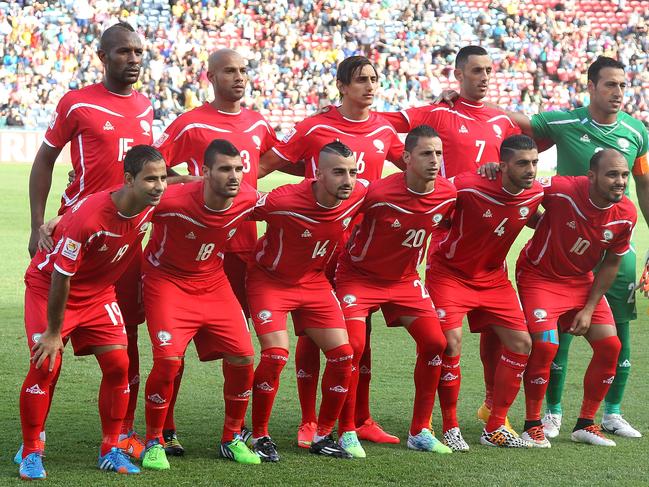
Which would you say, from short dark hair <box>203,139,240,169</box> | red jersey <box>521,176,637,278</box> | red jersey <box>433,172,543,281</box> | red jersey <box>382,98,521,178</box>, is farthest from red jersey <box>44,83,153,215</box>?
red jersey <box>521,176,637,278</box>

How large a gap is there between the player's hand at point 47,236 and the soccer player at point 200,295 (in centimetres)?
62

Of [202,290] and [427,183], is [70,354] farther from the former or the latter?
[427,183]

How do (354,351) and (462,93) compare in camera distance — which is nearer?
(354,351)

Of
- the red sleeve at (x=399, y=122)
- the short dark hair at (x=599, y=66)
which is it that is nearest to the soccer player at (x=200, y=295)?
the red sleeve at (x=399, y=122)

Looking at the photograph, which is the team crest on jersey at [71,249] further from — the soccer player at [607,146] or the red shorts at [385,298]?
the soccer player at [607,146]

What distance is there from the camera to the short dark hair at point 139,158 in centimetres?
613

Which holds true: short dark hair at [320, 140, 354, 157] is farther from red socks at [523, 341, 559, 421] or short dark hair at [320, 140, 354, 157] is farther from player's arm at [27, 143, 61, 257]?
red socks at [523, 341, 559, 421]

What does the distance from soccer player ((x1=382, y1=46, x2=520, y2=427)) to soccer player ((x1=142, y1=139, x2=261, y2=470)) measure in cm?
174

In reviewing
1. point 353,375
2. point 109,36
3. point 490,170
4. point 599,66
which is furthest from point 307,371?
point 599,66

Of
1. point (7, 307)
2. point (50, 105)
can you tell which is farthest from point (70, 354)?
point (50, 105)

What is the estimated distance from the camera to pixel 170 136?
7.25 metres

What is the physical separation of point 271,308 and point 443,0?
113ft

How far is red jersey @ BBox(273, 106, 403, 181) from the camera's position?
24.4ft

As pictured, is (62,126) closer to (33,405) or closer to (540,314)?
(33,405)
